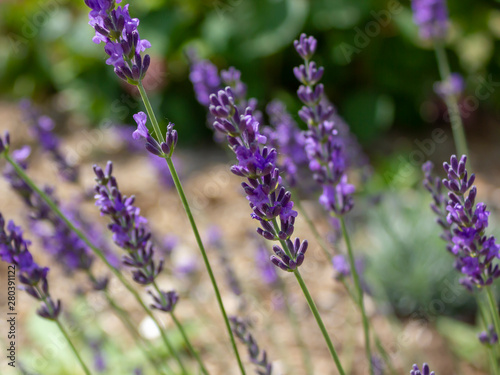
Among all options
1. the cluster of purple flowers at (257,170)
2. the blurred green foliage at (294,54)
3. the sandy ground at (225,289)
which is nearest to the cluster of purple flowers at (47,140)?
the sandy ground at (225,289)

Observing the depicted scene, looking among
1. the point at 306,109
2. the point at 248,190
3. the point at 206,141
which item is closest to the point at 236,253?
the point at 206,141

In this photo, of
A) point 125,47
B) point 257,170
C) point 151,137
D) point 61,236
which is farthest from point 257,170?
point 61,236

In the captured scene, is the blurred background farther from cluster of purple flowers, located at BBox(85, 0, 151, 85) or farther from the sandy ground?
cluster of purple flowers, located at BBox(85, 0, 151, 85)

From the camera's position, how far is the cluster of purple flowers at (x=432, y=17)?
309cm

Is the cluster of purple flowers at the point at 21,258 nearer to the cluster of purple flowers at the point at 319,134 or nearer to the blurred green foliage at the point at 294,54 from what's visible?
the cluster of purple flowers at the point at 319,134

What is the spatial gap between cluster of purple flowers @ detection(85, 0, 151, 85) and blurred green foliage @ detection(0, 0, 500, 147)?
391 cm

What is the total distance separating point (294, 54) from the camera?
5945 millimetres

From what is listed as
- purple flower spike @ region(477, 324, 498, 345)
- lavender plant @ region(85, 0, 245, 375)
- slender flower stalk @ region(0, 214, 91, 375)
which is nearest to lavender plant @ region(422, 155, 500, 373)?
purple flower spike @ region(477, 324, 498, 345)

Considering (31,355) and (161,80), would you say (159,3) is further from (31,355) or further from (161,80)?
(31,355)

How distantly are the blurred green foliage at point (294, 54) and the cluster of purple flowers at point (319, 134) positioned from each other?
341cm

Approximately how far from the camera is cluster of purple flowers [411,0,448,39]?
10.1 ft

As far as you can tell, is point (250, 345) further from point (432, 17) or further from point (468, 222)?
point (432, 17)

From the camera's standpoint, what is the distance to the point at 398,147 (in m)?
5.75

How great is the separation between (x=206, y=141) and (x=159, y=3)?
57.3 inches
